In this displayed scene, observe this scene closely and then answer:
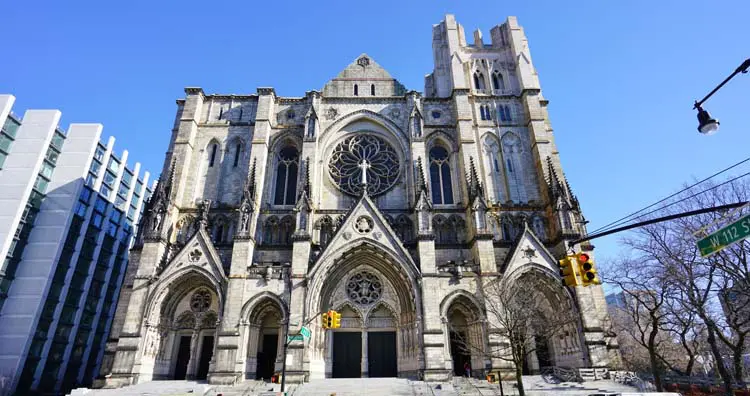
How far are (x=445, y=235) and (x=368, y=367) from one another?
8902 mm

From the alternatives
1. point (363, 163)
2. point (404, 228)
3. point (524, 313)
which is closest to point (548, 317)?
point (524, 313)

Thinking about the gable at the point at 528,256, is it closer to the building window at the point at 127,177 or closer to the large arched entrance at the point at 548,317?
the large arched entrance at the point at 548,317

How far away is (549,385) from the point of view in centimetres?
1789

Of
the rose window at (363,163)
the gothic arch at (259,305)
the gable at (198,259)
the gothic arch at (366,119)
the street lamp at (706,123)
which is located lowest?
the gothic arch at (259,305)

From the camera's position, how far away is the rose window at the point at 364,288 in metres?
21.9

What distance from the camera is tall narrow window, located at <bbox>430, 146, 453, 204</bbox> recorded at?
1026 inches

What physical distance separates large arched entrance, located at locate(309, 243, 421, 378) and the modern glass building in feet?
78.2

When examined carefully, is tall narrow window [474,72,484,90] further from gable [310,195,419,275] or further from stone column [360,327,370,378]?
stone column [360,327,370,378]

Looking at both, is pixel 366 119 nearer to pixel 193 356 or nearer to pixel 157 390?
pixel 193 356

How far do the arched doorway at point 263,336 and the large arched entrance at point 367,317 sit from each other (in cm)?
237

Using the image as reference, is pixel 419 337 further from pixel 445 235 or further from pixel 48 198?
pixel 48 198

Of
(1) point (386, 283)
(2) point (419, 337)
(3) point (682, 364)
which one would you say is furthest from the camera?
(3) point (682, 364)

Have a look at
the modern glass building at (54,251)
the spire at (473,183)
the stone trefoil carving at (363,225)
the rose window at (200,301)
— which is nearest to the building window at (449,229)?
the spire at (473,183)

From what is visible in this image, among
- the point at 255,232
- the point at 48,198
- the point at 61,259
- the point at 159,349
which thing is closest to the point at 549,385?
the point at 255,232
